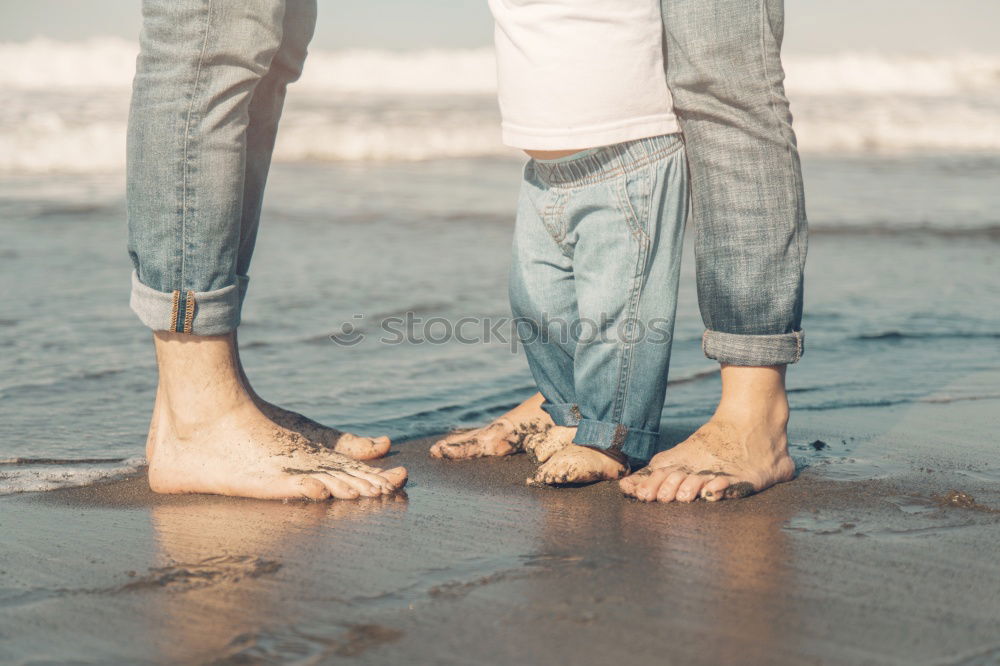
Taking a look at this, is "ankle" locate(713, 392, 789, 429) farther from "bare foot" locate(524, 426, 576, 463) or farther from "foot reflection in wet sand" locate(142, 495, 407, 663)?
"foot reflection in wet sand" locate(142, 495, 407, 663)

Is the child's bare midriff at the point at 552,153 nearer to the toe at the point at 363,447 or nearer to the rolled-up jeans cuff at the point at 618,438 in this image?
the rolled-up jeans cuff at the point at 618,438

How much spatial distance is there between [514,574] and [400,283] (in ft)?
9.81

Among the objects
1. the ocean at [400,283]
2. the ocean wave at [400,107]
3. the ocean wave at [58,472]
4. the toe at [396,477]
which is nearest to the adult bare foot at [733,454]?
the ocean at [400,283]

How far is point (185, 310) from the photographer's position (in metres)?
1.91

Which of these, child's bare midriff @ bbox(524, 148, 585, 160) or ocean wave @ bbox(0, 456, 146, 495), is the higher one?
child's bare midriff @ bbox(524, 148, 585, 160)

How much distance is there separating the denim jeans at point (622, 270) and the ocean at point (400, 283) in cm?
48

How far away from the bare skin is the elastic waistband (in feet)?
2.24

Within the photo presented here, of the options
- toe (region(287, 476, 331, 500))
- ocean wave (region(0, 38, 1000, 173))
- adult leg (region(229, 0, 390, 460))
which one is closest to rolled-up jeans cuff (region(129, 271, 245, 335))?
adult leg (region(229, 0, 390, 460))

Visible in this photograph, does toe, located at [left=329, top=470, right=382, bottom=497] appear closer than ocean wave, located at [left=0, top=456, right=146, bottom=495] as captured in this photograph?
Yes

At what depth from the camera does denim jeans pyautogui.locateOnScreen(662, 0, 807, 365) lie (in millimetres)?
1920

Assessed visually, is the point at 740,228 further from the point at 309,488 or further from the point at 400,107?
the point at 400,107

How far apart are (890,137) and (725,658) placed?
10835mm

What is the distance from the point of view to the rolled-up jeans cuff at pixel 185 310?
191cm

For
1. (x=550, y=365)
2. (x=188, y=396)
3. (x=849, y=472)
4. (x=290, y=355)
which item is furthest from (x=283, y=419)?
(x=849, y=472)
